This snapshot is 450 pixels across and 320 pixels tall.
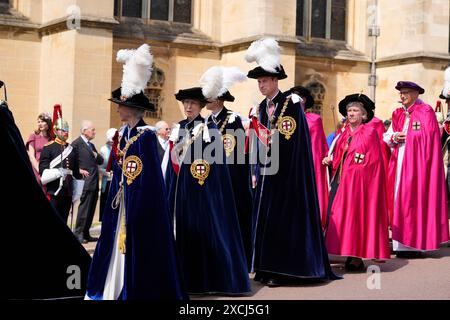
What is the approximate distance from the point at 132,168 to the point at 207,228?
3.77 feet

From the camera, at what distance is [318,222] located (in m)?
8.38

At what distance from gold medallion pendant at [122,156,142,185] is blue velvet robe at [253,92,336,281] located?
1.93 m

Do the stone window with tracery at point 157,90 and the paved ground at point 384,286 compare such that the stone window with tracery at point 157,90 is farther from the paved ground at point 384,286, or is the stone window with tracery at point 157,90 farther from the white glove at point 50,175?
the paved ground at point 384,286

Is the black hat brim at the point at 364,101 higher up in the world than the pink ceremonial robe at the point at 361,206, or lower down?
higher up

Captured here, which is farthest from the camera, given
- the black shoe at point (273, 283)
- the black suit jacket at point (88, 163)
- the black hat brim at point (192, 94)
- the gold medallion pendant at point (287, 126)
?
the black suit jacket at point (88, 163)

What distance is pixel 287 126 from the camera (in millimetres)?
8352

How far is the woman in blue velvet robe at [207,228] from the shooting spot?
298 inches

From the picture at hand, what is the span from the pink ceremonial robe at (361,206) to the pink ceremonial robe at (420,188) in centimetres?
131

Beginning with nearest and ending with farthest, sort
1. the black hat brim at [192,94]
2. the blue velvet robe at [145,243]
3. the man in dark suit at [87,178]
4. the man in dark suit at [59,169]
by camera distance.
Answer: the blue velvet robe at [145,243], the black hat brim at [192,94], the man in dark suit at [59,169], the man in dark suit at [87,178]

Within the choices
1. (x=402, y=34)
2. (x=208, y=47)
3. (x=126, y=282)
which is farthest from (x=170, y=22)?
(x=126, y=282)

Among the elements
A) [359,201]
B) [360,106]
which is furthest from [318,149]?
[359,201]

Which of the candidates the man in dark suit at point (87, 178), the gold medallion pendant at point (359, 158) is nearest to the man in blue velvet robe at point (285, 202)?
the gold medallion pendant at point (359, 158)
